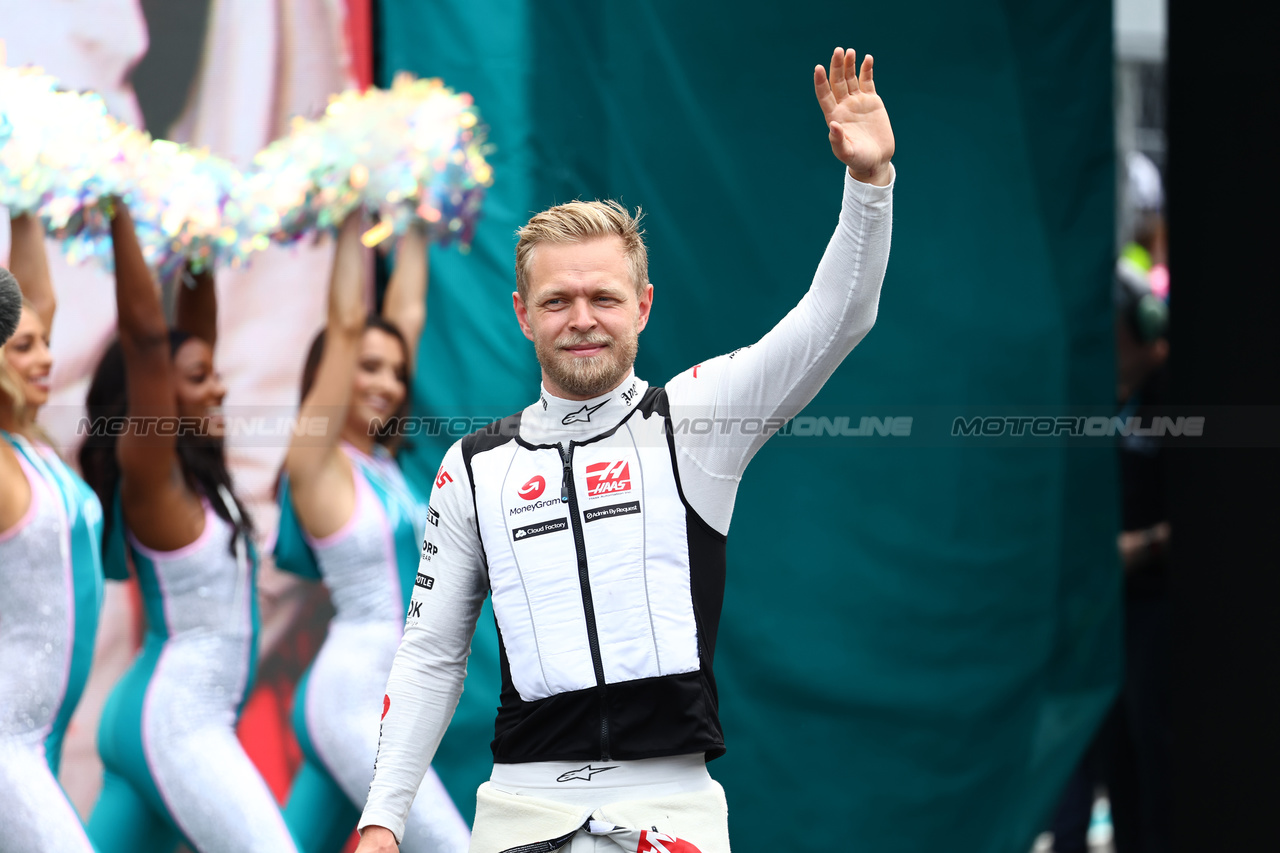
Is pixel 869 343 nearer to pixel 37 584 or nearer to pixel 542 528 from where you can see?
pixel 542 528

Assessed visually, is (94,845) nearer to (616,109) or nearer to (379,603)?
(379,603)

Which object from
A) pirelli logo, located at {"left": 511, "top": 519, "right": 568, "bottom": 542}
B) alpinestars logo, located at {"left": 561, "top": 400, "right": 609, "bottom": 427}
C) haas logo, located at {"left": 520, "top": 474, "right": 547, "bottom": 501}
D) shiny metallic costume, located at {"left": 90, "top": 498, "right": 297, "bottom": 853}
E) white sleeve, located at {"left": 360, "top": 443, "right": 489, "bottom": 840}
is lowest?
shiny metallic costume, located at {"left": 90, "top": 498, "right": 297, "bottom": 853}

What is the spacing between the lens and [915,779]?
373cm

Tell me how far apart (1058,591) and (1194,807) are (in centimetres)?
72

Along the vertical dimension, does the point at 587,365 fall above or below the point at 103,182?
below

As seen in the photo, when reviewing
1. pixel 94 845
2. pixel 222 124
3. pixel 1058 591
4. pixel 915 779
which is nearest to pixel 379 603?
pixel 94 845

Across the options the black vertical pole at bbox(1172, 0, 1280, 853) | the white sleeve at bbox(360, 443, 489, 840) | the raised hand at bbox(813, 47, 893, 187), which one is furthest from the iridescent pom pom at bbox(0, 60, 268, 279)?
the black vertical pole at bbox(1172, 0, 1280, 853)

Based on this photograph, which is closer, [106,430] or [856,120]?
[856,120]

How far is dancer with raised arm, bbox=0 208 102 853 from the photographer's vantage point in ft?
8.33

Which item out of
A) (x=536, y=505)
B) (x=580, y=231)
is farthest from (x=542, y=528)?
(x=580, y=231)

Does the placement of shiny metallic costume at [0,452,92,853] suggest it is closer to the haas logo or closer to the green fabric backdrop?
the green fabric backdrop

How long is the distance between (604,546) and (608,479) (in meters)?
0.10

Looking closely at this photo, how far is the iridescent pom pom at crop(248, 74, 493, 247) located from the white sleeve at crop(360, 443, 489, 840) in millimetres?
1274

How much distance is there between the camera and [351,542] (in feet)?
10.1
